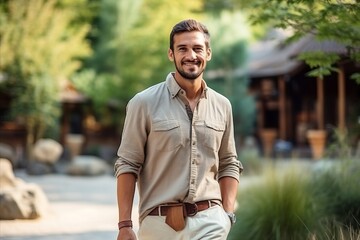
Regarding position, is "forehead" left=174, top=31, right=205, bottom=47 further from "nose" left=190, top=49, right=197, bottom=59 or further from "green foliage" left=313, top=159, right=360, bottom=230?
"green foliage" left=313, top=159, right=360, bottom=230

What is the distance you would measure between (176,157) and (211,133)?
21 centimetres

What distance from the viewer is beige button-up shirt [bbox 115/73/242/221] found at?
9.86 feet

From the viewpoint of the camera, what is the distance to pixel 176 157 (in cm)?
302

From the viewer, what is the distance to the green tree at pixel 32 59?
21.9 meters

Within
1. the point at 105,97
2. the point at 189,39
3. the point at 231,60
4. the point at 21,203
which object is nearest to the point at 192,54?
the point at 189,39

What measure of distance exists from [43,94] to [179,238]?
20.1m

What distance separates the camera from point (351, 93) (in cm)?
2380

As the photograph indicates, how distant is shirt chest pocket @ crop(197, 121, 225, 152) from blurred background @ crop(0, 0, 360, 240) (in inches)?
197

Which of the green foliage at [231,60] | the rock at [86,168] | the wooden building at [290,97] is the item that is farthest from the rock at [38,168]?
the wooden building at [290,97]

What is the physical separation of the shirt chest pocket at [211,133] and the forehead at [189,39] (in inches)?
14.9

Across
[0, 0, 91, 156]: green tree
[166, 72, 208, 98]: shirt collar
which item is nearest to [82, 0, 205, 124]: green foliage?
[0, 0, 91, 156]: green tree

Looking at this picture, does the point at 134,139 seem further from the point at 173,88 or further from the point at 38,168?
the point at 38,168

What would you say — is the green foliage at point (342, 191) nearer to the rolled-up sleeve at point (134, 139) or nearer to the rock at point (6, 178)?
the rolled-up sleeve at point (134, 139)

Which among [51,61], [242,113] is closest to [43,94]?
[51,61]
